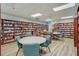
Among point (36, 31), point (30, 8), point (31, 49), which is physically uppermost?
point (30, 8)

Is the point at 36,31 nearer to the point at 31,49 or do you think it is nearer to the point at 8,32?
the point at 8,32

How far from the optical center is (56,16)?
4875 millimetres

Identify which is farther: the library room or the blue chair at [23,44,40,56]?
the library room

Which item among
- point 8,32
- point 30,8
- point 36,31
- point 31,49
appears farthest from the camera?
point 36,31

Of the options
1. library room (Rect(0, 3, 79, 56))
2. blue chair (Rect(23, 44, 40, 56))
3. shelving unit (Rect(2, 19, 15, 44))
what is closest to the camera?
blue chair (Rect(23, 44, 40, 56))

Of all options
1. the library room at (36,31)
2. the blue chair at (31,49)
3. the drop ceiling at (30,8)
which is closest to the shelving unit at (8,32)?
the library room at (36,31)

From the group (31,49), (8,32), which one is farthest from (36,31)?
(31,49)

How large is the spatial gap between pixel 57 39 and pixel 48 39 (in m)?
2.13

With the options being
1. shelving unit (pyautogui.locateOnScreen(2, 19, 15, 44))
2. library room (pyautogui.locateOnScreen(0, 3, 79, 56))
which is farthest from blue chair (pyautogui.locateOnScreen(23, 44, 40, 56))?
shelving unit (pyautogui.locateOnScreen(2, 19, 15, 44))

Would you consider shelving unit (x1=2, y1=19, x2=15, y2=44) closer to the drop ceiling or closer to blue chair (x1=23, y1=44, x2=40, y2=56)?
the drop ceiling

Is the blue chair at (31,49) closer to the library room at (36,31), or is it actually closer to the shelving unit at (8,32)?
the library room at (36,31)

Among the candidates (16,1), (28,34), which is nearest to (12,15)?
(28,34)

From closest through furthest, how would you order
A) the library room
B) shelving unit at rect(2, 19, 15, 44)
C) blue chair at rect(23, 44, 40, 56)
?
blue chair at rect(23, 44, 40, 56) → the library room → shelving unit at rect(2, 19, 15, 44)

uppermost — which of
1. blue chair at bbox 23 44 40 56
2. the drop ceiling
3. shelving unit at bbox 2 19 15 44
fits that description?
the drop ceiling
